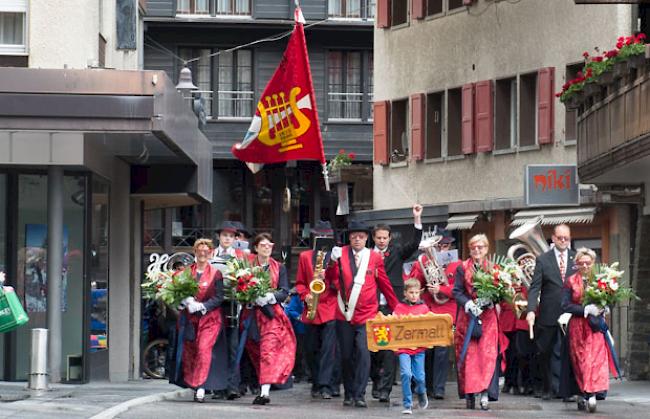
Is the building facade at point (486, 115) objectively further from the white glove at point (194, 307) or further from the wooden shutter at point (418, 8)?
the white glove at point (194, 307)

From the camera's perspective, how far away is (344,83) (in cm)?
5962

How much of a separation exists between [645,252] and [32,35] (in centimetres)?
1011

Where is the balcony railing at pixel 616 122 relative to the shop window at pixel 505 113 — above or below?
below

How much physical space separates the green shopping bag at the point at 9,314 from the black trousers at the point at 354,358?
11.5ft

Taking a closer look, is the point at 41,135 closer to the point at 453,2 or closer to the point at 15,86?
the point at 15,86

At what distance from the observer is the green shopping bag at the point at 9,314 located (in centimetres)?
1925

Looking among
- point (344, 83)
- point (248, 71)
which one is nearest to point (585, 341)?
point (344, 83)

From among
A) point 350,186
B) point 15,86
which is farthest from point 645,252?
point 350,186

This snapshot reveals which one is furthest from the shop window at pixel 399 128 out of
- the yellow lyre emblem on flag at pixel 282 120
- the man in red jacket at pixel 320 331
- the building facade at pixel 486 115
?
the man in red jacket at pixel 320 331

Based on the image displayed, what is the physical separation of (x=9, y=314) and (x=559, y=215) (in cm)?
1714

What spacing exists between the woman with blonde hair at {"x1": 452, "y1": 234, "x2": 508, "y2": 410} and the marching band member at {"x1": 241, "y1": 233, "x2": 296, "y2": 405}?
183cm

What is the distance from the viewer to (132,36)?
91.0 ft

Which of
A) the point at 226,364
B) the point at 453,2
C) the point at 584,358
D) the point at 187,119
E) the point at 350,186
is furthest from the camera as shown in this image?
the point at 350,186

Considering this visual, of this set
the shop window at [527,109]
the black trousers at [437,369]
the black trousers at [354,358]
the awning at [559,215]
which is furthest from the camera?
the shop window at [527,109]
